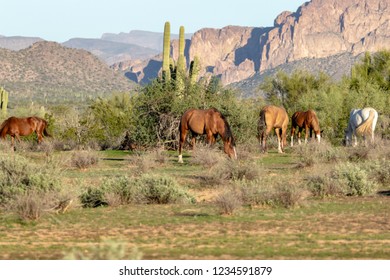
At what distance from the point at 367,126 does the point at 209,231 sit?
2129 cm

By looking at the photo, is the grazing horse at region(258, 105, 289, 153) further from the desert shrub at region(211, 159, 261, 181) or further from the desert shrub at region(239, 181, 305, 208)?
the desert shrub at region(239, 181, 305, 208)

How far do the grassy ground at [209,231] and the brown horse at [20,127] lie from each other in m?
14.9

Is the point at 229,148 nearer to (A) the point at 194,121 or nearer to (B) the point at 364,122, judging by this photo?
(A) the point at 194,121

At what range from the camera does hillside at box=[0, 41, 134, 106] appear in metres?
123

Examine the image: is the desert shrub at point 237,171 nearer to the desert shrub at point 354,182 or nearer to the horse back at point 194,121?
the desert shrub at point 354,182

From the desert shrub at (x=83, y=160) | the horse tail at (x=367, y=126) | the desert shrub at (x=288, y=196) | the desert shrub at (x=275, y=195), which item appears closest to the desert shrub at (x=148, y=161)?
the desert shrub at (x=83, y=160)

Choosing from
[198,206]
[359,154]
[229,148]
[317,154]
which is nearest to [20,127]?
[229,148]

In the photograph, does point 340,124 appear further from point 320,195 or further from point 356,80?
point 320,195

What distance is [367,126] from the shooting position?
33.6m

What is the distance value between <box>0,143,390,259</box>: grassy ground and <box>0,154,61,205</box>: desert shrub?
2.71 ft

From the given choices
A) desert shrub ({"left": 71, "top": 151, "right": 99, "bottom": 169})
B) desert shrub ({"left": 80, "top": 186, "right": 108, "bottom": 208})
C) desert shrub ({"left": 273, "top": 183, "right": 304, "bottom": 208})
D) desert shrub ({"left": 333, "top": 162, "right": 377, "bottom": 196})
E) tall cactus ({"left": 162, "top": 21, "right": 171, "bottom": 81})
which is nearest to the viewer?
desert shrub ({"left": 273, "top": 183, "right": 304, "bottom": 208})

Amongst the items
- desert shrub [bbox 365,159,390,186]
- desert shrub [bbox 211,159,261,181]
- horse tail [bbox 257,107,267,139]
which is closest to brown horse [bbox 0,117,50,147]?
horse tail [bbox 257,107,267,139]

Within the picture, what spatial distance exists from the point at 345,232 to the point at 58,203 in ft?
18.4

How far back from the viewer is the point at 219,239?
1257 cm
